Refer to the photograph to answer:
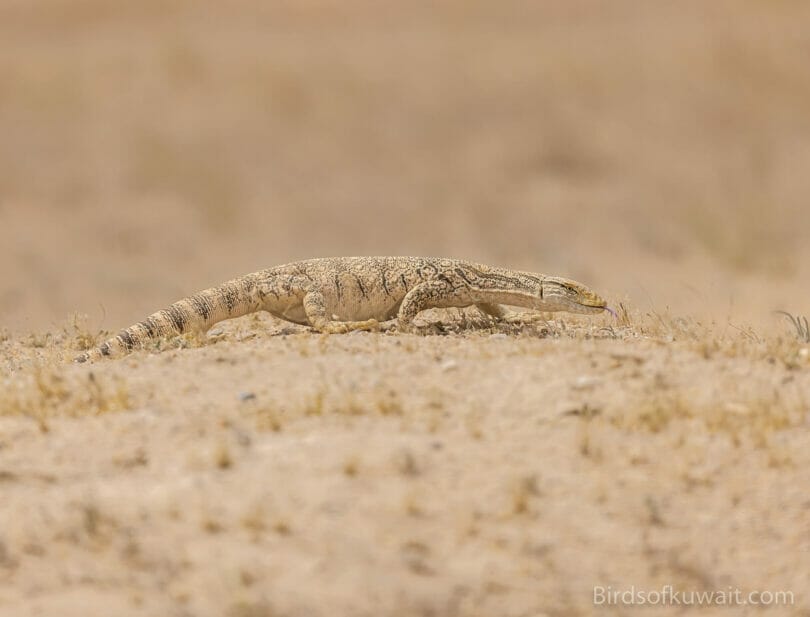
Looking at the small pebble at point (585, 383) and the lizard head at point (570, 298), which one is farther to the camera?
the lizard head at point (570, 298)

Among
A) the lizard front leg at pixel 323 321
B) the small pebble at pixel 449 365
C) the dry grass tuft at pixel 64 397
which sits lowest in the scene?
the dry grass tuft at pixel 64 397

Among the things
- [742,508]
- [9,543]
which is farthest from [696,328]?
[9,543]

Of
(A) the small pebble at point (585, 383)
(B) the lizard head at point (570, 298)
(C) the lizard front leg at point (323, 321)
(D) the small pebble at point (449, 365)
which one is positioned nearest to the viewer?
(A) the small pebble at point (585, 383)

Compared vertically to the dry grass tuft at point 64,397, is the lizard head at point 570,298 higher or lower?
higher

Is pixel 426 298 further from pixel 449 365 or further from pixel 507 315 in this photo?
pixel 449 365

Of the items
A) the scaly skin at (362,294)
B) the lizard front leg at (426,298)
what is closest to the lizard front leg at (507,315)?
the scaly skin at (362,294)

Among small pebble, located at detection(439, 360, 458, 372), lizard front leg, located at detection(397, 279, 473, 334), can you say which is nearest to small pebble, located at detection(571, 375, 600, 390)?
small pebble, located at detection(439, 360, 458, 372)

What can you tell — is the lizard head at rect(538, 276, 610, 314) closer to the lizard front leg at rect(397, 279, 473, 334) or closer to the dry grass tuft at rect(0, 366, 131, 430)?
the lizard front leg at rect(397, 279, 473, 334)

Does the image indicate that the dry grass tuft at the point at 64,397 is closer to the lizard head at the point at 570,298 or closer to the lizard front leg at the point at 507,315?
the lizard front leg at the point at 507,315
